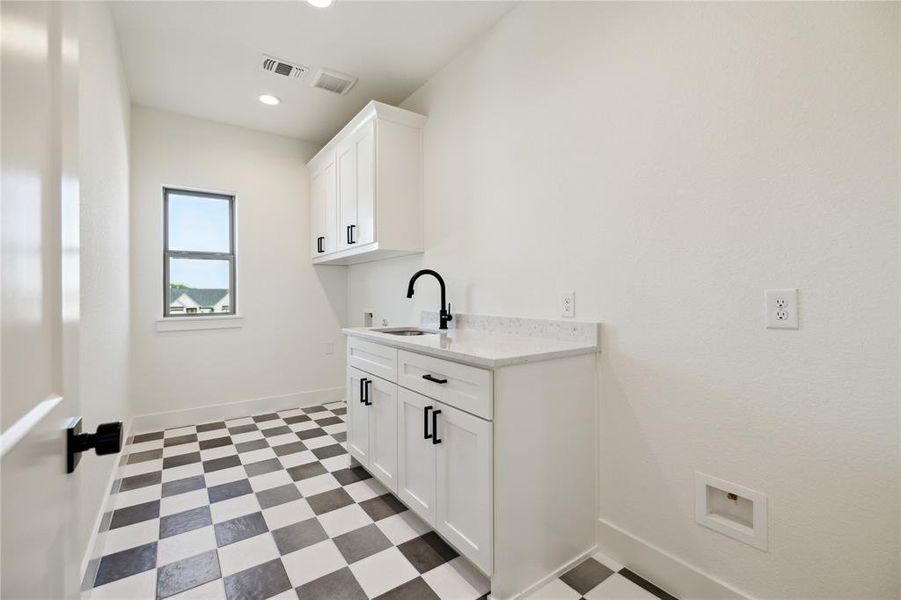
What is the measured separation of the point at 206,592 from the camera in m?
1.48

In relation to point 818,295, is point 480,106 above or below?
above

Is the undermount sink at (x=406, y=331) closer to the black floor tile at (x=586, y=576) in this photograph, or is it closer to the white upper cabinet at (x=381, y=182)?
the white upper cabinet at (x=381, y=182)

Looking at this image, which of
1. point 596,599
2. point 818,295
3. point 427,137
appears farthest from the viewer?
point 427,137

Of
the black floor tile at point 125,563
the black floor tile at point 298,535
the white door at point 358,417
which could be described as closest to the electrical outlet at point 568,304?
the white door at point 358,417

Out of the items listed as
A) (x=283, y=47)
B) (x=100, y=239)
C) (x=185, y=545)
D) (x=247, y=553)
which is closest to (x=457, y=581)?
(x=247, y=553)

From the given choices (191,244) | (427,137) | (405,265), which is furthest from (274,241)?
(427,137)

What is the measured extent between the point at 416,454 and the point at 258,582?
75cm

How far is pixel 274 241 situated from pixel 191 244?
67 cm

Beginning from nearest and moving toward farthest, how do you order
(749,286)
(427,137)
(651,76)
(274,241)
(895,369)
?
(895,369)
(749,286)
(651,76)
(427,137)
(274,241)

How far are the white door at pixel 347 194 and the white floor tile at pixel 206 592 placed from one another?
7.15 ft

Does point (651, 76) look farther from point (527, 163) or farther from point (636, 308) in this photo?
point (636, 308)

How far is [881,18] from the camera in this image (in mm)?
1070

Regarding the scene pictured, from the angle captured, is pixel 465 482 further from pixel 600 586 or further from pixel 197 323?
pixel 197 323

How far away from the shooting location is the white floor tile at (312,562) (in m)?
1.55
